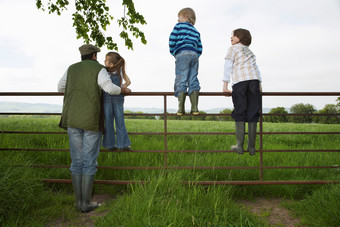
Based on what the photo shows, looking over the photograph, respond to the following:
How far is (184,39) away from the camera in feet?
11.0

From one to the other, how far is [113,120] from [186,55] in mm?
A: 1304

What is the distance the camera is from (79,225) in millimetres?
2857

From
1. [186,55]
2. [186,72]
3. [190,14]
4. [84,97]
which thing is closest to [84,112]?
[84,97]

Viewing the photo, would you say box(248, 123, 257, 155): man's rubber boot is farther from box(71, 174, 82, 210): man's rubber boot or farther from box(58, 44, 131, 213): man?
box(71, 174, 82, 210): man's rubber boot

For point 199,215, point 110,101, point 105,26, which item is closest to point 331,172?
point 199,215

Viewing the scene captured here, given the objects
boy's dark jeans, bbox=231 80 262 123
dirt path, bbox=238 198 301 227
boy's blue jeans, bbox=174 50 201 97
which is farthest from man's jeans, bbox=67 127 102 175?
dirt path, bbox=238 198 301 227

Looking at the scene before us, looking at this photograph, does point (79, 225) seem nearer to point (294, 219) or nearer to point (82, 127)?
point (82, 127)

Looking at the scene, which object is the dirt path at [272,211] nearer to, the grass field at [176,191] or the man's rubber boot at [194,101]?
the grass field at [176,191]

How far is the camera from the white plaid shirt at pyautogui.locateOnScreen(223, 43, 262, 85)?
3225 millimetres

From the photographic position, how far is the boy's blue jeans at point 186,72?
3.32m

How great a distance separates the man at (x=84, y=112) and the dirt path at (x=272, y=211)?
2.20 meters

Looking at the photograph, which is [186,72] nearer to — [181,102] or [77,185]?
[181,102]

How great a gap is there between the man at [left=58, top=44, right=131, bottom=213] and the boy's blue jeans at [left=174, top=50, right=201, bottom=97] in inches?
32.7

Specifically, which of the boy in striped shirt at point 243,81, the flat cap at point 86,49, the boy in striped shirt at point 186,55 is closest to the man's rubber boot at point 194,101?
the boy in striped shirt at point 186,55
